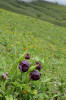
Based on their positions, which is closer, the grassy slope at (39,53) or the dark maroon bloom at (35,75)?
the dark maroon bloom at (35,75)

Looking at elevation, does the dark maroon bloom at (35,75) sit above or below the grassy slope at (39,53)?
above

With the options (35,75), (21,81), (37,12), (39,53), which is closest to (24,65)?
(35,75)

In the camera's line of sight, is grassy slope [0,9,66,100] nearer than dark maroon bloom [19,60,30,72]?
No

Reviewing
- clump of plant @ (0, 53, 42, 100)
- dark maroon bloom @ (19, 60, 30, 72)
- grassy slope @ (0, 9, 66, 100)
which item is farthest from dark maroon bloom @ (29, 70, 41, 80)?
grassy slope @ (0, 9, 66, 100)

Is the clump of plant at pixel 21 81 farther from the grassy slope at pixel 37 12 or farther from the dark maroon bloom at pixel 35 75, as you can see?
the grassy slope at pixel 37 12

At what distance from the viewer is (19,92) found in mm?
2775

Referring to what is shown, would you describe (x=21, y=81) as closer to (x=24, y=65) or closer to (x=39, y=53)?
(x=24, y=65)

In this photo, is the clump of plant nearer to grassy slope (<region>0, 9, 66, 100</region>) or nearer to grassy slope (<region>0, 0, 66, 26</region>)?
grassy slope (<region>0, 9, 66, 100</region>)

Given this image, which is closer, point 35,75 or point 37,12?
point 35,75

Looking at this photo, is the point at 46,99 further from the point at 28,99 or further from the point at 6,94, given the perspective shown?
the point at 6,94

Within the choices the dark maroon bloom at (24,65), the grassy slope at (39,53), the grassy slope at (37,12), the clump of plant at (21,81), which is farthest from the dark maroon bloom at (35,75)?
the grassy slope at (37,12)

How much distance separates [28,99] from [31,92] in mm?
273

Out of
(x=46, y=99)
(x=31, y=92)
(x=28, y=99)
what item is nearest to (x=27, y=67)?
(x=31, y=92)

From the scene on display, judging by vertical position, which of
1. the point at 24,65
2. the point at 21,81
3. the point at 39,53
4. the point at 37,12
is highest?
the point at 24,65
